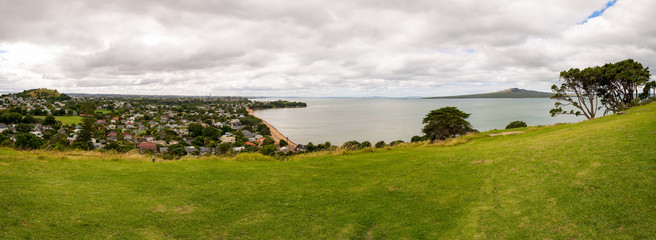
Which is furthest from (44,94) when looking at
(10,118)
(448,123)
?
(448,123)

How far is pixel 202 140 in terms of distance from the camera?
6103 centimetres

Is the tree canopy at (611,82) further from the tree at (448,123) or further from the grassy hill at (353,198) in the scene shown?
the grassy hill at (353,198)

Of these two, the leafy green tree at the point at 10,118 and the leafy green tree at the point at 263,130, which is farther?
the leafy green tree at the point at 263,130

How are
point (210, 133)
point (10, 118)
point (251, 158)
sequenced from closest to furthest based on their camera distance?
point (251, 158) < point (10, 118) < point (210, 133)

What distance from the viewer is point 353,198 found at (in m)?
7.22

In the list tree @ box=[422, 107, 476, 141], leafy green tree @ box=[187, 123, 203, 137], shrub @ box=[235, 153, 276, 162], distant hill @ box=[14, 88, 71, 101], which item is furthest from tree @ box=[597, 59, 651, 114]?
distant hill @ box=[14, 88, 71, 101]

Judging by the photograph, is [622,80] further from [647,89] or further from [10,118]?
[10,118]

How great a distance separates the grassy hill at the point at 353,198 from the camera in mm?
5113

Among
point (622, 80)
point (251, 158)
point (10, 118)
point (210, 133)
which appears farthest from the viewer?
point (210, 133)

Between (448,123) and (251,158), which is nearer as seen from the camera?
(251,158)

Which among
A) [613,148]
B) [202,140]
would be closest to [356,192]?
[613,148]

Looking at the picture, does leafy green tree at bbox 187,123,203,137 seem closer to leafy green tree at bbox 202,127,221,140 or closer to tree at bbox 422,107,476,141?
leafy green tree at bbox 202,127,221,140

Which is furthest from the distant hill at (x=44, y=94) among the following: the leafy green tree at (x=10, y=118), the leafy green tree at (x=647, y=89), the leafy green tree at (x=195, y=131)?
the leafy green tree at (x=647, y=89)

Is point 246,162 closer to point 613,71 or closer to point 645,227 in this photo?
point 645,227
